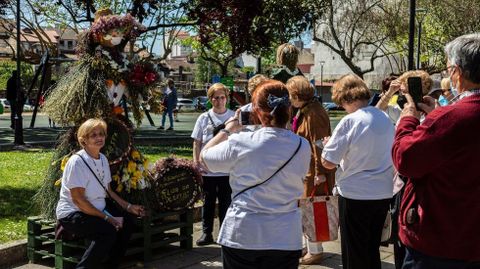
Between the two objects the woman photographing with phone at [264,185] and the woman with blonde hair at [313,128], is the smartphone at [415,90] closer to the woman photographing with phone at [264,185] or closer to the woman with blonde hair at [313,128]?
the woman photographing with phone at [264,185]

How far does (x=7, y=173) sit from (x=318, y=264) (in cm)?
592

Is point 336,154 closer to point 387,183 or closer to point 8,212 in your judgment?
point 387,183

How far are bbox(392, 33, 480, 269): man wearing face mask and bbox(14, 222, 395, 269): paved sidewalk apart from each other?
3.02 meters

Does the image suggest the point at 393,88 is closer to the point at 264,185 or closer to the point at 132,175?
the point at 264,185

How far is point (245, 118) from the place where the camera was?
11.9ft

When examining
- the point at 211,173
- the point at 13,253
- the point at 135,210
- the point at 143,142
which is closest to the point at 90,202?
the point at 135,210

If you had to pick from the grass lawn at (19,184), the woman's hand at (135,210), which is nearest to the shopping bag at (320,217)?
the woman's hand at (135,210)

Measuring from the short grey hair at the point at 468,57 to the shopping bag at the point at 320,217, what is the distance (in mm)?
2355

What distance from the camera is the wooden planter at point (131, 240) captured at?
17.7 feet

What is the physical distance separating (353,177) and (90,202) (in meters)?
2.14

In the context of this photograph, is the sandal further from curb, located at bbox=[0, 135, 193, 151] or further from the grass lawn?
curb, located at bbox=[0, 135, 193, 151]

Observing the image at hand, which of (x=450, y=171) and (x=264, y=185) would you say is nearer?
(x=450, y=171)

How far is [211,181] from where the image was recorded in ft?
22.2

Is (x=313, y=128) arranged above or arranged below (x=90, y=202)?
above
